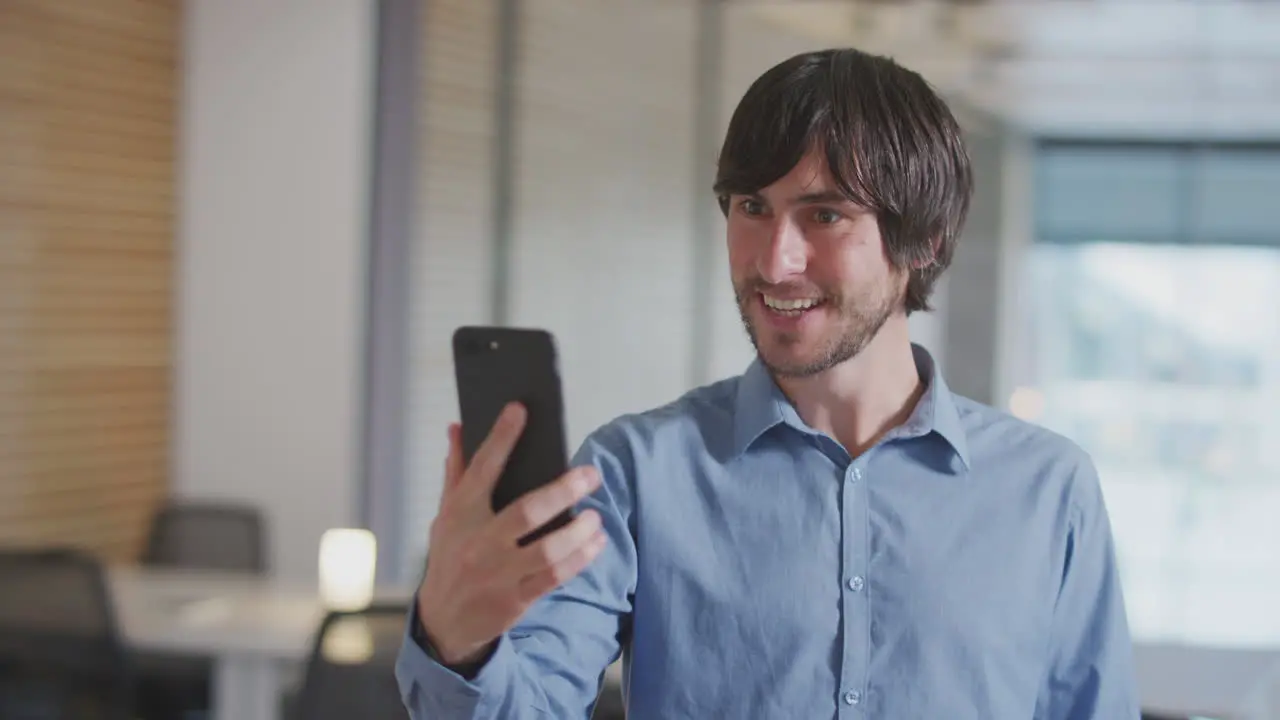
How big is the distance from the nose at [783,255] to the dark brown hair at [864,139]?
5 centimetres

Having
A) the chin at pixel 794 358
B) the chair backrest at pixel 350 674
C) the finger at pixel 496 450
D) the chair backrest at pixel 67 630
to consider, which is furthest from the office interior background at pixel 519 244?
the finger at pixel 496 450

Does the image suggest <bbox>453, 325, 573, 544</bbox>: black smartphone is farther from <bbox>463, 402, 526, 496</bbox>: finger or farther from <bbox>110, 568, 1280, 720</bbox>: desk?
<bbox>110, 568, 1280, 720</bbox>: desk

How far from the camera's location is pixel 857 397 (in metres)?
1.58

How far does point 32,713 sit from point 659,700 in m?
2.65

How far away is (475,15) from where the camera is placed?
5695 mm

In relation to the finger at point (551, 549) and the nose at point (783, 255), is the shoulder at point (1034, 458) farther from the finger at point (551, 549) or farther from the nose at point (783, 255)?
the finger at point (551, 549)

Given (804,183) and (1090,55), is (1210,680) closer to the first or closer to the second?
(804,183)

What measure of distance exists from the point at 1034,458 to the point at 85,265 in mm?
4311

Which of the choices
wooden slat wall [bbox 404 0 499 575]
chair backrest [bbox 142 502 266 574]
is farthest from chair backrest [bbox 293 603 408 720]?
wooden slat wall [bbox 404 0 499 575]

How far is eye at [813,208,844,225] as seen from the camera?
1500 millimetres

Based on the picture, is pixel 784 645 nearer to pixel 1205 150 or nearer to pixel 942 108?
pixel 942 108

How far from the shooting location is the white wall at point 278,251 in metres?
5.64

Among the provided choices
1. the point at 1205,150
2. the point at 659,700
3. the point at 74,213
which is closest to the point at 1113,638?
the point at 659,700

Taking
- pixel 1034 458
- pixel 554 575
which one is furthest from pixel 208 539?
pixel 554 575
